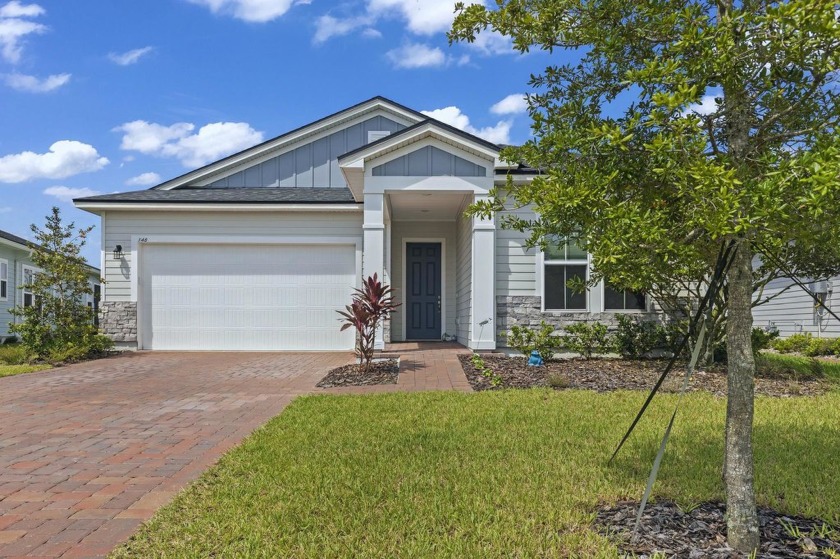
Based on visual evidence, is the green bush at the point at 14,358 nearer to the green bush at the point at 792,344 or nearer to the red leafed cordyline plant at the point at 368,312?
the red leafed cordyline plant at the point at 368,312

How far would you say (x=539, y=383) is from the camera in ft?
25.5

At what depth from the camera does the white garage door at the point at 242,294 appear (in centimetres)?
1234

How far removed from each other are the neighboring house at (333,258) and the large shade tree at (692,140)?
7057 mm

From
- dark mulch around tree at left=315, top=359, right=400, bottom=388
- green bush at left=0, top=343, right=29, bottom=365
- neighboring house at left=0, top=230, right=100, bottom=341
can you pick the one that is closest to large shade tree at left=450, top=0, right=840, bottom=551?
dark mulch around tree at left=315, top=359, right=400, bottom=388

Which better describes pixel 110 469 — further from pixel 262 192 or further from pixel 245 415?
pixel 262 192

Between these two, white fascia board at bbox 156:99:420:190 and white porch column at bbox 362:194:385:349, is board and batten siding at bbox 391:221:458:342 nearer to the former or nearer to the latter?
white fascia board at bbox 156:99:420:190

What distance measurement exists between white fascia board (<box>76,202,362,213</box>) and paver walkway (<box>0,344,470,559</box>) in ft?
11.0

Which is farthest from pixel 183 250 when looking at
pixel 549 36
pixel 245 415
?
pixel 549 36

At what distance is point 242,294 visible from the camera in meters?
12.3

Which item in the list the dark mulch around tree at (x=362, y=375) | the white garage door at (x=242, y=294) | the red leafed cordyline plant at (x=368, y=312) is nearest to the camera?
the dark mulch around tree at (x=362, y=375)

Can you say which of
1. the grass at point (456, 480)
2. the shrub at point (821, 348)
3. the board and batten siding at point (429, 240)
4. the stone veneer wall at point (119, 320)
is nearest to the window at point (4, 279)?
the stone veneer wall at point (119, 320)

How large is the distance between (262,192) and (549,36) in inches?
459

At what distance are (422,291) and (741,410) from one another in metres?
11.5

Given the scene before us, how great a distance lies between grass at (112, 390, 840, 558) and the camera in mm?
2777
